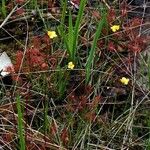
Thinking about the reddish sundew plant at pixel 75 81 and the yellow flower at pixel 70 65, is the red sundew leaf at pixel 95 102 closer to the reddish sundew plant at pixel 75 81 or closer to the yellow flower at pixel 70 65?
the reddish sundew plant at pixel 75 81

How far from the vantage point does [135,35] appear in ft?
8.56

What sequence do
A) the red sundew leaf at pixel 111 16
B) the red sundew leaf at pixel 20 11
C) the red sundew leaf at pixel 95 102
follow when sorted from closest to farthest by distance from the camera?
1. the red sundew leaf at pixel 95 102
2. the red sundew leaf at pixel 111 16
3. the red sundew leaf at pixel 20 11

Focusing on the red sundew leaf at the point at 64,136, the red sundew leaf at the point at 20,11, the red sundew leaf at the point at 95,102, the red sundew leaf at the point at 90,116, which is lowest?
the red sundew leaf at the point at 64,136

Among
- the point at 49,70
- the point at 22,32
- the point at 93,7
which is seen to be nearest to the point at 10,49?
the point at 22,32

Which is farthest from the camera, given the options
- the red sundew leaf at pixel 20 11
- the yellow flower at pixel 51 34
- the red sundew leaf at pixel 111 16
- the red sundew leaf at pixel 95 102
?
the red sundew leaf at pixel 20 11

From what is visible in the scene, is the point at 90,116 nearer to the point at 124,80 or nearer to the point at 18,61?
the point at 124,80

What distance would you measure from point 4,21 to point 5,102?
62 cm

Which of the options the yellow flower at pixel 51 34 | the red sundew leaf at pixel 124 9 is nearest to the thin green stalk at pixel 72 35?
the yellow flower at pixel 51 34

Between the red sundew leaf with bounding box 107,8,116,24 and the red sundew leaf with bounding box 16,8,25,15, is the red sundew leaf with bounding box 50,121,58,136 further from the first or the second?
the red sundew leaf with bounding box 16,8,25,15

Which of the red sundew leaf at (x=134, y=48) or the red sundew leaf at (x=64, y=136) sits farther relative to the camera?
the red sundew leaf at (x=134, y=48)

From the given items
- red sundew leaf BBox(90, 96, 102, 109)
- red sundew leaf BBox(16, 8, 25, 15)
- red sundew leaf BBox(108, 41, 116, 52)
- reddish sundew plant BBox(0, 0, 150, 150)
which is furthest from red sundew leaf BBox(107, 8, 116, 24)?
red sundew leaf BBox(90, 96, 102, 109)

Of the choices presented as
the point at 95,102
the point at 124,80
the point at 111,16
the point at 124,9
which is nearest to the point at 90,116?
the point at 95,102

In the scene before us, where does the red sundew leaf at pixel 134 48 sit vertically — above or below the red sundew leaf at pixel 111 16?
below

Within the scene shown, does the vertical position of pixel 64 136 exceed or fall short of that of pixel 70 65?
it falls short
